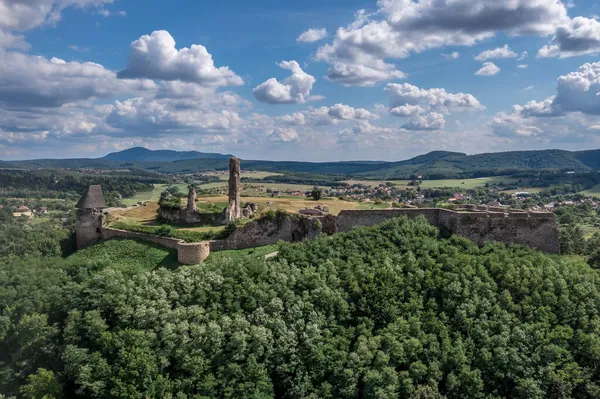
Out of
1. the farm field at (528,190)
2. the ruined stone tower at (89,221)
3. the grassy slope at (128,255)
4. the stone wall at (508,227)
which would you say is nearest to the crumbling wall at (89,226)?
the ruined stone tower at (89,221)

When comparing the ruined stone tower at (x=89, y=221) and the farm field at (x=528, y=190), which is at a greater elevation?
the ruined stone tower at (x=89, y=221)

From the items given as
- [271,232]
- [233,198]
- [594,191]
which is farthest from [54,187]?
[594,191]

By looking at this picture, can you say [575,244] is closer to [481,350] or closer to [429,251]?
[429,251]

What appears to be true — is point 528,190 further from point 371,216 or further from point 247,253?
point 247,253

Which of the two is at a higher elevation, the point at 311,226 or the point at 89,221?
the point at 89,221

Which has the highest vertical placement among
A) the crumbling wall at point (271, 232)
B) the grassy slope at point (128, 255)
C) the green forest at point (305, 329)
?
the crumbling wall at point (271, 232)

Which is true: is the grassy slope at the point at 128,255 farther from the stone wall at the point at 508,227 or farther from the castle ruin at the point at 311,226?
the stone wall at the point at 508,227

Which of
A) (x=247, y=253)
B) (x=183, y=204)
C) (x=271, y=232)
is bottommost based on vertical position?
(x=247, y=253)
